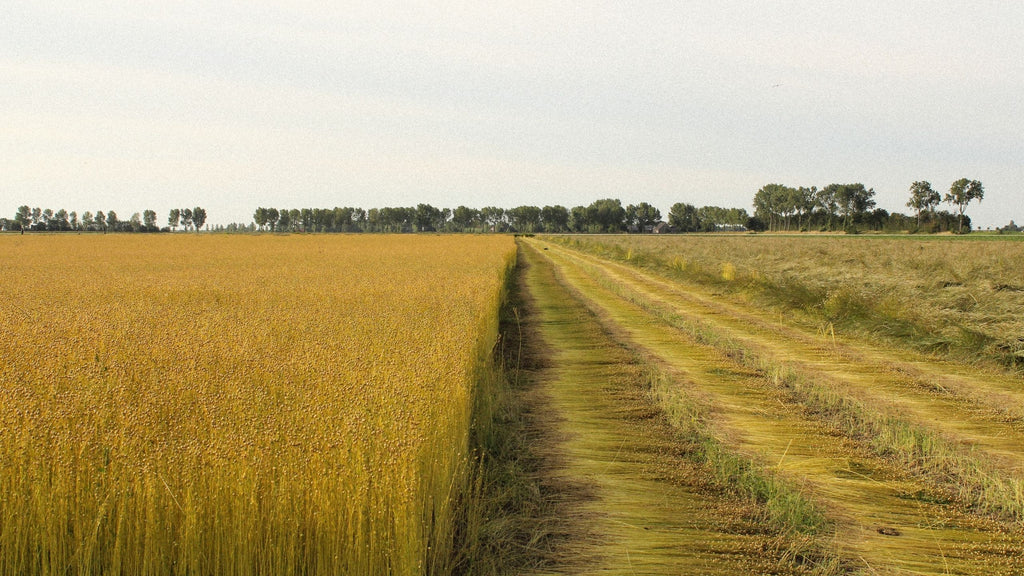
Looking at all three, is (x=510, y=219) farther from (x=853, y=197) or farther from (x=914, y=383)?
(x=914, y=383)

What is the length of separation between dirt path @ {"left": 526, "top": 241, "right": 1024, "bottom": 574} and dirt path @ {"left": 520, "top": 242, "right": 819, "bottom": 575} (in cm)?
66

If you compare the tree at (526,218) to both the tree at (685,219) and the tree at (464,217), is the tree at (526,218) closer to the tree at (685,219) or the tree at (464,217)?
the tree at (464,217)

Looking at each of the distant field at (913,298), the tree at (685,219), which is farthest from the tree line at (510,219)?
the distant field at (913,298)

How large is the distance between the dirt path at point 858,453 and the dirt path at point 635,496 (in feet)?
2.18

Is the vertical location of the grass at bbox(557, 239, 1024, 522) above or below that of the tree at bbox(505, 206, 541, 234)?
below

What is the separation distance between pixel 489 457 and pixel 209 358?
2575 mm

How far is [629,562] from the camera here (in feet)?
14.1

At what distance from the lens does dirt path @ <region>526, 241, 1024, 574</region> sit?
14.3 ft

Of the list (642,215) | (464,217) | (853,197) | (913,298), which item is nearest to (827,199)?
(853,197)

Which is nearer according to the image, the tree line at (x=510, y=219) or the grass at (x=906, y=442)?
the grass at (x=906, y=442)

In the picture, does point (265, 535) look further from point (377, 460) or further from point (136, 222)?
point (136, 222)

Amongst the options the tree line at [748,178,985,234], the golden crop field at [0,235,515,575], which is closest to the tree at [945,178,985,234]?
the tree line at [748,178,985,234]

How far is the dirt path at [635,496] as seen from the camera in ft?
14.1

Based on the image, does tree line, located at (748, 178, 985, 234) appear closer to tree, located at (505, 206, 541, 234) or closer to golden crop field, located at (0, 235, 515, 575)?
tree, located at (505, 206, 541, 234)
